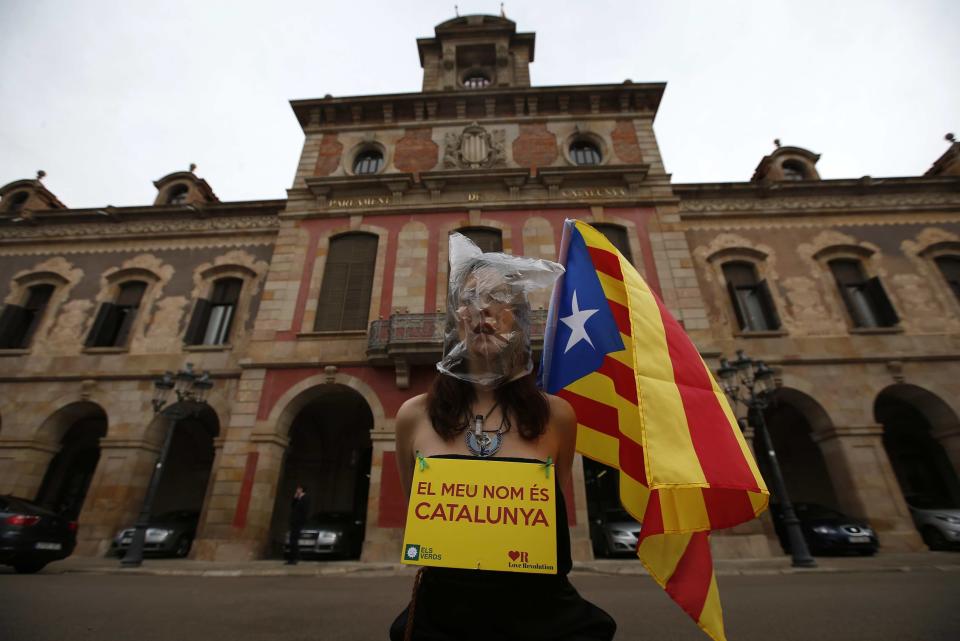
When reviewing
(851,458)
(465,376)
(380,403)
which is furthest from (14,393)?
(851,458)

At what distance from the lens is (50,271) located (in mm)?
14711

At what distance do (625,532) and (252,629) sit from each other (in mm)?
8531

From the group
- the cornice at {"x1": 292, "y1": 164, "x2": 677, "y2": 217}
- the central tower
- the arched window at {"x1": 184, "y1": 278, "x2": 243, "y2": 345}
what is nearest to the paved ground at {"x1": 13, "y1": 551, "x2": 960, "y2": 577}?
the arched window at {"x1": 184, "y1": 278, "x2": 243, "y2": 345}

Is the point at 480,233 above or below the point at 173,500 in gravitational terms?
above

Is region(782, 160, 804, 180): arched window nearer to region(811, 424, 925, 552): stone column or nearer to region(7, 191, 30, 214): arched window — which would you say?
region(811, 424, 925, 552): stone column

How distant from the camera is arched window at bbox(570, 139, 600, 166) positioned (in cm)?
1520

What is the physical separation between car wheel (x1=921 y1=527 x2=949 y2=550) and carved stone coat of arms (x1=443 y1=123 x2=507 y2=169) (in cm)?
1558

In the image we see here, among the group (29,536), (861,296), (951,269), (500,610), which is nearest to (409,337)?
(29,536)

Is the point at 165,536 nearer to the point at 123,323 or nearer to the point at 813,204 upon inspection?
the point at 123,323

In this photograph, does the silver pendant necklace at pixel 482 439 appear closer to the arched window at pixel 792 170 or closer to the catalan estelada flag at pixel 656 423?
the catalan estelada flag at pixel 656 423

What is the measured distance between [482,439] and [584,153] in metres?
15.7

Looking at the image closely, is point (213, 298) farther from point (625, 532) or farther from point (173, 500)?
point (625, 532)

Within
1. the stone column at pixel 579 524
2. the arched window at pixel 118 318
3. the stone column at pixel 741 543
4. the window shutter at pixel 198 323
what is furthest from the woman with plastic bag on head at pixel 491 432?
the arched window at pixel 118 318

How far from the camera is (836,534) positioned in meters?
10.0
